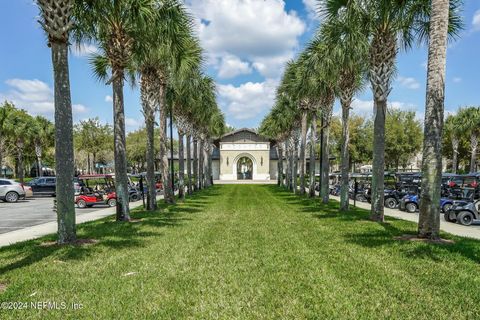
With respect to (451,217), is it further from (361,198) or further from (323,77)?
(361,198)

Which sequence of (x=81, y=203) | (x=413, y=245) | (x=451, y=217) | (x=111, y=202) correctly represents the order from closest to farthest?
1. (x=413, y=245)
2. (x=451, y=217)
3. (x=81, y=203)
4. (x=111, y=202)

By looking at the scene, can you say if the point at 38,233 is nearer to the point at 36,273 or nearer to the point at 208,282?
the point at 36,273

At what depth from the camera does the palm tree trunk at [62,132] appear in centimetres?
771

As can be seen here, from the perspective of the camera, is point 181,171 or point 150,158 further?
point 181,171

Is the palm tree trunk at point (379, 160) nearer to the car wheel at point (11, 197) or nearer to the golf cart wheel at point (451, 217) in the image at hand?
the golf cart wheel at point (451, 217)

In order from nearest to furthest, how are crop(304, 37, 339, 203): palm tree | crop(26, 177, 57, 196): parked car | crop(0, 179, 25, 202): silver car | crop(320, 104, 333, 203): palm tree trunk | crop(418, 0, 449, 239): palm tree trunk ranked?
crop(418, 0, 449, 239): palm tree trunk, crop(304, 37, 339, 203): palm tree, crop(320, 104, 333, 203): palm tree trunk, crop(0, 179, 25, 202): silver car, crop(26, 177, 57, 196): parked car

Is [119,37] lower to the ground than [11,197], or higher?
higher

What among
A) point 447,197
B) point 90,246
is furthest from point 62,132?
point 447,197

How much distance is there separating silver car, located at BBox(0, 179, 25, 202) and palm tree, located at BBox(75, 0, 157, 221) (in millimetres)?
15209


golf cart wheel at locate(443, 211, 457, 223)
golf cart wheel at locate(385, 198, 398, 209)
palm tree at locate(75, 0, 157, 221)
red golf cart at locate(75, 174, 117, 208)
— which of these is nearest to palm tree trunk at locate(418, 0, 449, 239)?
golf cart wheel at locate(443, 211, 457, 223)

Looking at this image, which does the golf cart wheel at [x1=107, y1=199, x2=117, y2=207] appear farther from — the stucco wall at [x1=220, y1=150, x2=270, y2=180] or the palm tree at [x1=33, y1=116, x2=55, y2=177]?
the stucco wall at [x1=220, y1=150, x2=270, y2=180]

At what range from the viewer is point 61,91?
775 cm

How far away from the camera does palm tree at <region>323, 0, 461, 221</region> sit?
10648mm

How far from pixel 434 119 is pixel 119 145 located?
29.3 ft
